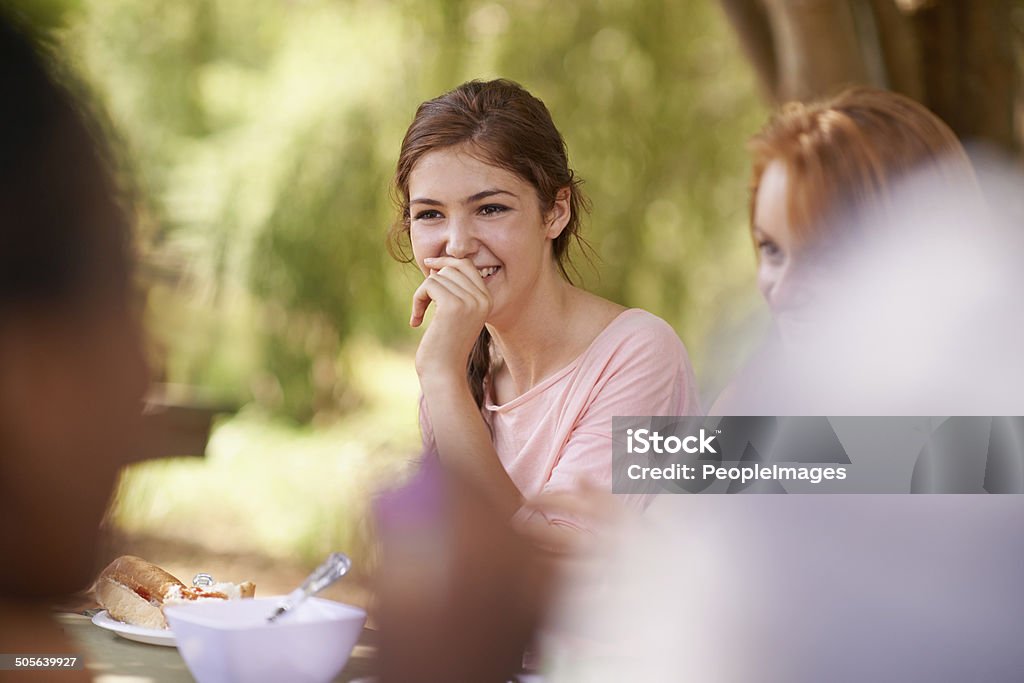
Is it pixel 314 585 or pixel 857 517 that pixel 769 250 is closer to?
pixel 857 517

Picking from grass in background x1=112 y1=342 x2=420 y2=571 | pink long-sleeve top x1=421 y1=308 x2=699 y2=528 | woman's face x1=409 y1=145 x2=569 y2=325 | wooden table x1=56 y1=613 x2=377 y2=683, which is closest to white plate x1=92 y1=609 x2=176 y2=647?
wooden table x1=56 y1=613 x2=377 y2=683

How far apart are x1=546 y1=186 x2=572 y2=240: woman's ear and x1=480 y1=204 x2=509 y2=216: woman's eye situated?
81 millimetres

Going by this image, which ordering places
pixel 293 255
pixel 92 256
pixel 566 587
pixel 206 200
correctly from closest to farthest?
pixel 92 256 < pixel 566 587 < pixel 206 200 < pixel 293 255

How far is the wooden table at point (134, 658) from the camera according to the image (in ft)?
3.36

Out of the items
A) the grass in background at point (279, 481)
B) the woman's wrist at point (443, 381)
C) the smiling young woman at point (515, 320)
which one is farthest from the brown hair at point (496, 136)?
the grass in background at point (279, 481)

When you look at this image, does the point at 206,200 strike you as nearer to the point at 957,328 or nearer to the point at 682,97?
the point at 682,97

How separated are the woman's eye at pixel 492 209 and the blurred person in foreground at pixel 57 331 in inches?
17.4

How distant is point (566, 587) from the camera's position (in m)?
1.22

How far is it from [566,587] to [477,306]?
1.13 feet

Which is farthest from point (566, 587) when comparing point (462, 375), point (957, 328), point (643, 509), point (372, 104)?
point (372, 104)

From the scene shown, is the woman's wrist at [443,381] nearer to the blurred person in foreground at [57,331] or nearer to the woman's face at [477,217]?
the woman's face at [477,217]

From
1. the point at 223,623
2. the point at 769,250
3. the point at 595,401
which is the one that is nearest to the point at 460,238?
the point at 595,401

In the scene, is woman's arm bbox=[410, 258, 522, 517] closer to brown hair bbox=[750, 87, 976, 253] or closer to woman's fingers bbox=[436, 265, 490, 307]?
woman's fingers bbox=[436, 265, 490, 307]

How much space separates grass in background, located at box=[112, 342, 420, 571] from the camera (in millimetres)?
1457
